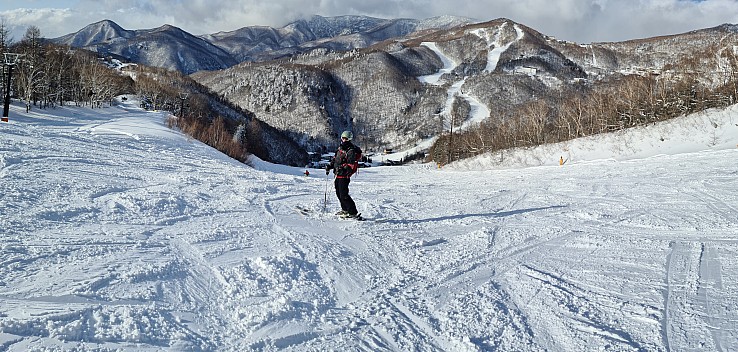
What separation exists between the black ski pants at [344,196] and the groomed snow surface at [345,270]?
47 centimetres

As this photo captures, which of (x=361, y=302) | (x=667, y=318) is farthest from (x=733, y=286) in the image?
(x=361, y=302)

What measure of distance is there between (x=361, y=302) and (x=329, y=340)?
3.02 ft

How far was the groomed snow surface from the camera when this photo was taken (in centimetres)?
405

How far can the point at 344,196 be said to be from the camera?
350 inches

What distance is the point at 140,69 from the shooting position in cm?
16912

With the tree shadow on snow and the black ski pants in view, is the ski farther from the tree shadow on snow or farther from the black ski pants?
the tree shadow on snow

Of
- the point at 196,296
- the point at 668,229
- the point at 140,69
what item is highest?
the point at 140,69

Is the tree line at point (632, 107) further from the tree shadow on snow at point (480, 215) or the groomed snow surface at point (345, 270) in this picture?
the tree shadow on snow at point (480, 215)

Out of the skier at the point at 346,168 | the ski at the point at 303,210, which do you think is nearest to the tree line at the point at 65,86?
the ski at the point at 303,210

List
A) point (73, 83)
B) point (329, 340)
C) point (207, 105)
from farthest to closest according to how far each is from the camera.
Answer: point (207, 105) < point (73, 83) < point (329, 340)

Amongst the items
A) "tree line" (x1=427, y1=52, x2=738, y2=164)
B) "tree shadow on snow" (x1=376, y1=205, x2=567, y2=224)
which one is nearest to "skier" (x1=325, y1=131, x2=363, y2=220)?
"tree shadow on snow" (x1=376, y1=205, x2=567, y2=224)

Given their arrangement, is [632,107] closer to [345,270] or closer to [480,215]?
[480,215]

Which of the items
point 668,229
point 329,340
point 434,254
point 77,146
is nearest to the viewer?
point 329,340

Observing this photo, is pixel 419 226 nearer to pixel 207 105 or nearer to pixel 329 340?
pixel 329 340
